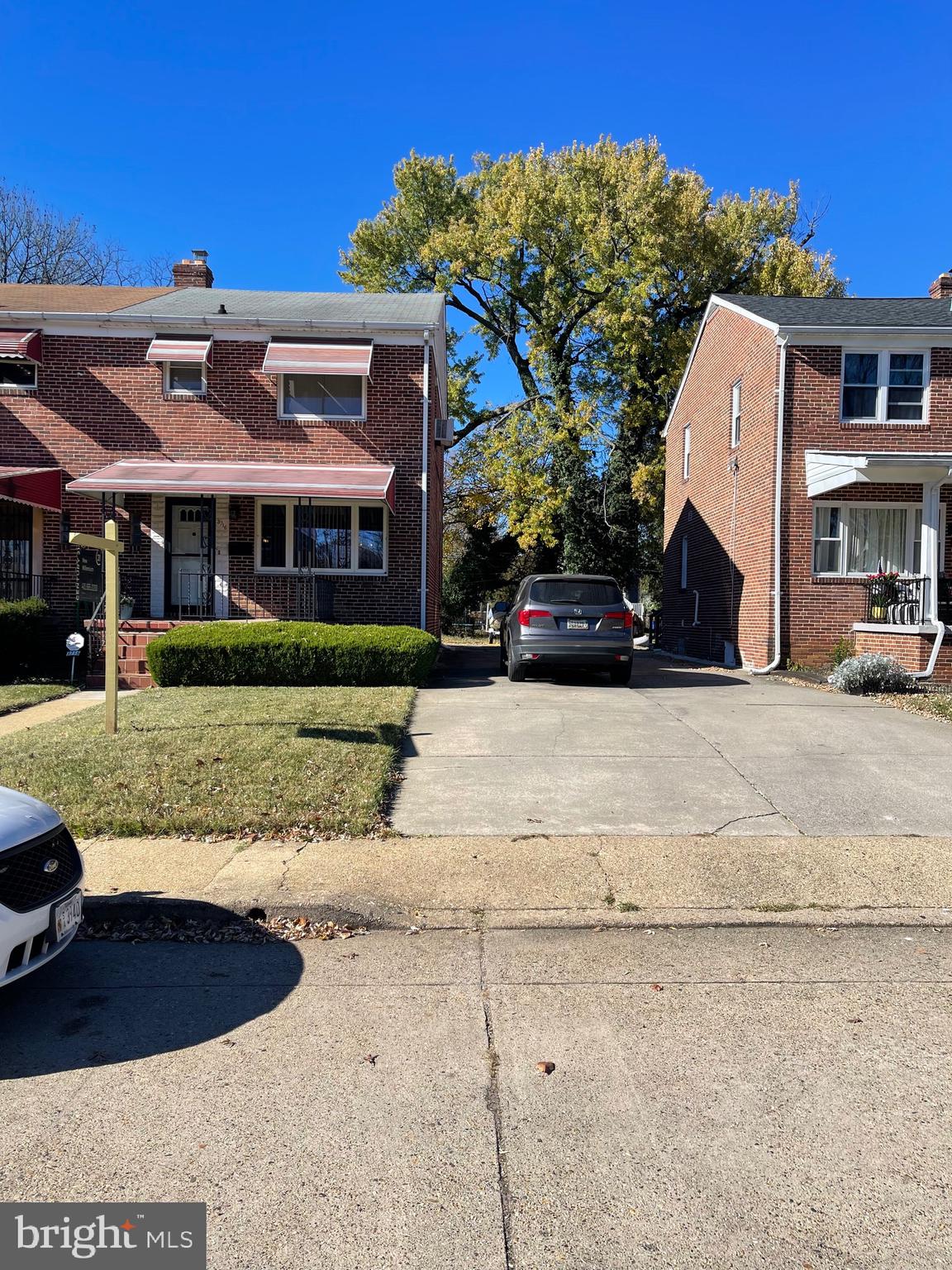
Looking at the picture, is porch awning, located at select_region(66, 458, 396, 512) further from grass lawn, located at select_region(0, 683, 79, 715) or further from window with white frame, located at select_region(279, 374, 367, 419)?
grass lawn, located at select_region(0, 683, 79, 715)

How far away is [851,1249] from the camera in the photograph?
2355mm

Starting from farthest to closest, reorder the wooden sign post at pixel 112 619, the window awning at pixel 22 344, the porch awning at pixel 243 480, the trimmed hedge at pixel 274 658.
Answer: the window awning at pixel 22 344, the porch awning at pixel 243 480, the trimmed hedge at pixel 274 658, the wooden sign post at pixel 112 619

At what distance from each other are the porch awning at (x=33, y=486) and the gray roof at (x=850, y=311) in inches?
532

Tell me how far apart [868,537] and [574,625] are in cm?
719

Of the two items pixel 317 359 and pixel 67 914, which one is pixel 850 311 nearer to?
pixel 317 359

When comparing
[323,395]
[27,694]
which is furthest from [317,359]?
[27,694]

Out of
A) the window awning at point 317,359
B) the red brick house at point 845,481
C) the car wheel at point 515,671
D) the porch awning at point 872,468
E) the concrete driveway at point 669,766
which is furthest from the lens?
the red brick house at point 845,481

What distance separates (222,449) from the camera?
52.2 feet

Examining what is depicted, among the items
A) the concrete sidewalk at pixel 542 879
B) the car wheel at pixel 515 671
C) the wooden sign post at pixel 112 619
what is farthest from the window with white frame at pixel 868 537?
the wooden sign post at pixel 112 619

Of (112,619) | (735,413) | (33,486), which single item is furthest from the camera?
(735,413)

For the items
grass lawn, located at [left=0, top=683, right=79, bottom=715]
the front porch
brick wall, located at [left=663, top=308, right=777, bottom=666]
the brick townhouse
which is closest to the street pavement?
grass lawn, located at [left=0, top=683, right=79, bottom=715]

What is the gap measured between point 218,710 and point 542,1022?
6.46m

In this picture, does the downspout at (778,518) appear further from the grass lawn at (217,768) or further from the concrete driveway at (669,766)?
the grass lawn at (217,768)

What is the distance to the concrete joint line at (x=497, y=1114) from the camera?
2419 millimetres
